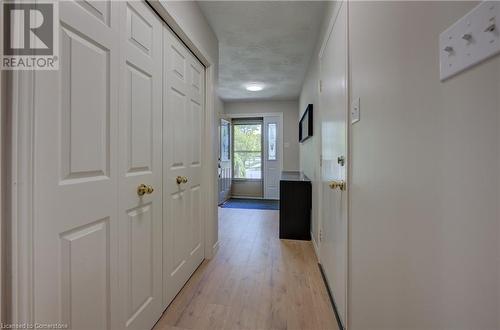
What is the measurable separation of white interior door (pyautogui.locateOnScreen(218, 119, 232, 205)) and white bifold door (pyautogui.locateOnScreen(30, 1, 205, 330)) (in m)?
3.31

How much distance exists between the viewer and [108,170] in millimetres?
1031


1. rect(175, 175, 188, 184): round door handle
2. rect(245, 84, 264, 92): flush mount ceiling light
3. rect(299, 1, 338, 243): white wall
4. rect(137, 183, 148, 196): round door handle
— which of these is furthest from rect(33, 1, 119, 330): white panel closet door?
rect(245, 84, 264, 92): flush mount ceiling light

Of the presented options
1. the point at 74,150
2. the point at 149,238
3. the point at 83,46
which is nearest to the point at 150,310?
the point at 149,238

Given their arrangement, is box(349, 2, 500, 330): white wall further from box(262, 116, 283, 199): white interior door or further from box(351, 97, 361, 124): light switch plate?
box(262, 116, 283, 199): white interior door

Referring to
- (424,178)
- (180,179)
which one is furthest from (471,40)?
(180,179)

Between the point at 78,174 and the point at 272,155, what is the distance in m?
4.87

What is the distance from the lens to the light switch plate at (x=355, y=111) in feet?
3.91

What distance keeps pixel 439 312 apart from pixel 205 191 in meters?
1.91

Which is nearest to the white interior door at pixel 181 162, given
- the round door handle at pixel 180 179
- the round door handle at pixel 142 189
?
the round door handle at pixel 180 179

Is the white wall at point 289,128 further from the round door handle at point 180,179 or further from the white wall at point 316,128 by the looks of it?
the round door handle at point 180,179

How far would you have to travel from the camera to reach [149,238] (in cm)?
138

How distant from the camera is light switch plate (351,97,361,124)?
1191mm

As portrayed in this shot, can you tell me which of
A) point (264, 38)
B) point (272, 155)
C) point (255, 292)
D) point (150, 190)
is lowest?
point (255, 292)

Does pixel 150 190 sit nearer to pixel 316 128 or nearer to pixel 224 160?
pixel 316 128
